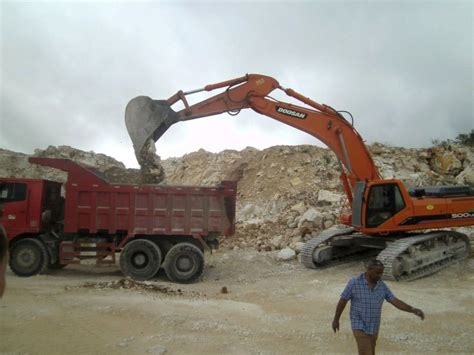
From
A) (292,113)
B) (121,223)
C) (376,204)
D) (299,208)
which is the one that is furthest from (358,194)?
(299,208)

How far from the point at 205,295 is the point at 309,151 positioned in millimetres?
15961

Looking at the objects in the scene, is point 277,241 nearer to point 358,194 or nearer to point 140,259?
point 358,194

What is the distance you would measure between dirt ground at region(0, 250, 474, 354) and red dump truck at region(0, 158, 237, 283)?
2.14 ft

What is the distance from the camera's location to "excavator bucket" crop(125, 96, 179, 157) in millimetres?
10117

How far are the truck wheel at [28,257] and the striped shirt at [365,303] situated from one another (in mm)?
8517

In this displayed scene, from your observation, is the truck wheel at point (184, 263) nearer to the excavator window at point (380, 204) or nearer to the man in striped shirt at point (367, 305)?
the excavator window at point (380, 204)

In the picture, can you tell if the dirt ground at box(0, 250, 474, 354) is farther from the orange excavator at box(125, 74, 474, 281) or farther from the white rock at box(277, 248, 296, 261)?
the white rock at box(277, 248, 296, 261)

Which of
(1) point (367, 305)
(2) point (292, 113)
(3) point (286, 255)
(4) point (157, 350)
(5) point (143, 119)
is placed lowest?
(4) point (157, 350)

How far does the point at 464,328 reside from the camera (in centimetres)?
652

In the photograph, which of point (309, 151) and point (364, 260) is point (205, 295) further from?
point (309, 151)

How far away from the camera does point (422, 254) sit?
32.9 feet

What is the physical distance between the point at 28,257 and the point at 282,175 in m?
12.9

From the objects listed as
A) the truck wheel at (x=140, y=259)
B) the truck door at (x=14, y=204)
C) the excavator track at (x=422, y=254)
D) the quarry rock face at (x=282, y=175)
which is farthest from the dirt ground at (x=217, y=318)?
the quarry rock face at (x=282, y=175)

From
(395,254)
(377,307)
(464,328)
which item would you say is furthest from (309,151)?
(377,307)
